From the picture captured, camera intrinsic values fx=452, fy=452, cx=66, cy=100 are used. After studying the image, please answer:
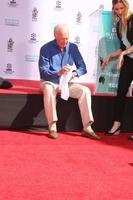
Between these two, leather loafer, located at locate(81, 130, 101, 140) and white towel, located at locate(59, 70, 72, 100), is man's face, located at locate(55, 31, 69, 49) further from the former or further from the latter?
leather loafer, located at locate(81, 130, 101, 140)

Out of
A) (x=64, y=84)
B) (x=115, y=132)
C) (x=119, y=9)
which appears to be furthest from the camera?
(x=115, y=132)

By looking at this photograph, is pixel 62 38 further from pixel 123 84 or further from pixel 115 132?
pixel 115 132

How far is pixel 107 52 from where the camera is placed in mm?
4258

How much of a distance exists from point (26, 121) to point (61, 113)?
1.08ft

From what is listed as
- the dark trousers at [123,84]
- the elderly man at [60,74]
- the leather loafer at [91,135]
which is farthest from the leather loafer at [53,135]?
the dark trousers at [123,84]

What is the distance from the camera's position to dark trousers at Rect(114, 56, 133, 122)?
3992 mm

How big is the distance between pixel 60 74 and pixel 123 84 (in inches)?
22.5

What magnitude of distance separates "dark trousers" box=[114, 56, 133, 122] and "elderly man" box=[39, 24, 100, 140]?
284 millimetres

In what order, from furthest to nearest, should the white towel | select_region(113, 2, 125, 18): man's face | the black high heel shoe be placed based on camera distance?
the black high heel shoe
the white towel
select_region(113, 2, 125, 18): man's face

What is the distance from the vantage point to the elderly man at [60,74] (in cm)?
388

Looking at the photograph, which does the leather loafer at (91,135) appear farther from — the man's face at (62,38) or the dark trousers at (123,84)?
the man's face at (62,38)

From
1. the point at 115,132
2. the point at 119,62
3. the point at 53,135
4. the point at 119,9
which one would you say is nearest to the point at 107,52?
the point at 119,62

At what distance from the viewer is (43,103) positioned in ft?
13.4

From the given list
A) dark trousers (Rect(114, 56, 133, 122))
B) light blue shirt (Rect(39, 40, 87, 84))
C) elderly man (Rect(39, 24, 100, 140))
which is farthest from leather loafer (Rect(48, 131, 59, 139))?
dark trousers (Rect(114, 56, 133, 122))
